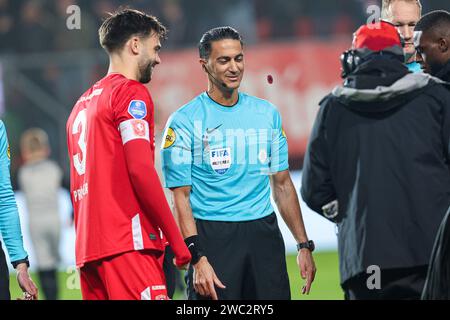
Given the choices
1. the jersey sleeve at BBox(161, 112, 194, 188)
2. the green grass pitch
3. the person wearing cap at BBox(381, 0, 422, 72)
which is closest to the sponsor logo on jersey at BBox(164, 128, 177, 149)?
the jersey sleeve at BBox(161, 112, 194, 188)

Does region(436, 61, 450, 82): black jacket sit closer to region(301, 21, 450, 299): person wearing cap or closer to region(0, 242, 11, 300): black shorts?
region(301, 21, 450, 299): person wearing cap

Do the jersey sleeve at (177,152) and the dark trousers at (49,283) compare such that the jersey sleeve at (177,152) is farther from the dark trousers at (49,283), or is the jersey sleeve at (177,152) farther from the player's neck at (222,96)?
the dark trousers at (49,283)

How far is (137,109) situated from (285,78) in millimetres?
9636

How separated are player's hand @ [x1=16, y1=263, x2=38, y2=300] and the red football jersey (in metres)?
0.47

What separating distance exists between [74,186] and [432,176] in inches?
64.5

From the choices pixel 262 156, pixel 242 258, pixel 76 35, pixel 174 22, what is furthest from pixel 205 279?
pixel 174 22

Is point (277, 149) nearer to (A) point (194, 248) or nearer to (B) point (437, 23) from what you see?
(A) point (194, 248)

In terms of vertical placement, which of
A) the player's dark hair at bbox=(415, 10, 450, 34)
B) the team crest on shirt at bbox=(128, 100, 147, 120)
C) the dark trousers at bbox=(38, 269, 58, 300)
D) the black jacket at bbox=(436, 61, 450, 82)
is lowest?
the dark trousers at bbox=(38, 269, 58, 300)

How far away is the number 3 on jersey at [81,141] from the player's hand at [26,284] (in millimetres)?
684

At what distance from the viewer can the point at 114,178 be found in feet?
14.5

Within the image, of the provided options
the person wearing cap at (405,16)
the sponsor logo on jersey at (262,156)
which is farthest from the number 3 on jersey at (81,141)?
the person wearing cap at (405,16)

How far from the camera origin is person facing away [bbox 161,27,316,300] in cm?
510

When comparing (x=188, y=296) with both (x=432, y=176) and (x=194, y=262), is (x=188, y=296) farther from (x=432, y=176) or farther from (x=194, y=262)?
(x=432, y=176)
